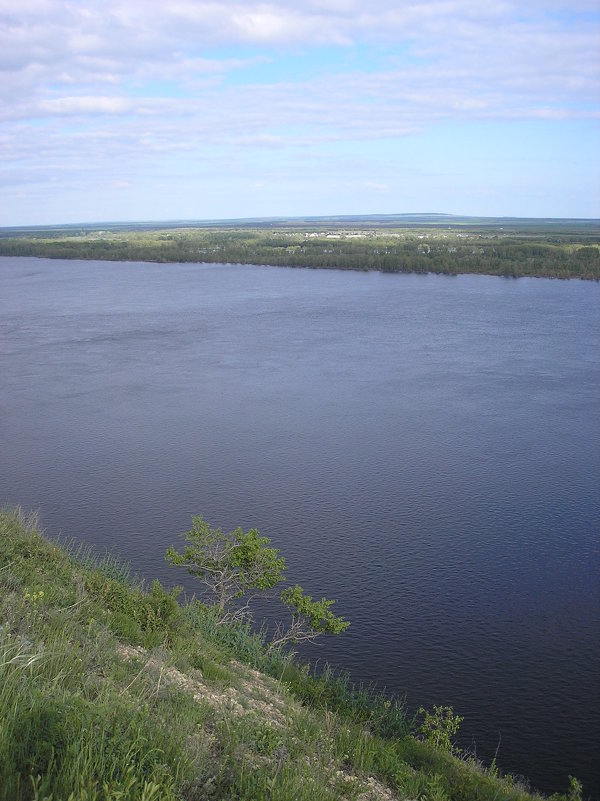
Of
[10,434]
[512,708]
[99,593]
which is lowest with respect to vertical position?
[512,708]

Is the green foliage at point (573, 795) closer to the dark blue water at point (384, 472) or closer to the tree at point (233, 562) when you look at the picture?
the dark blue water at point (384, 472)

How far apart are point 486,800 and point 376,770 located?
3.81 feet

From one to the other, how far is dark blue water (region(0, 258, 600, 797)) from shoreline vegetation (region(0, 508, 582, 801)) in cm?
209

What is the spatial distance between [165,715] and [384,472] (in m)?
14.5

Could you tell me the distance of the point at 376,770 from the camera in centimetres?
584

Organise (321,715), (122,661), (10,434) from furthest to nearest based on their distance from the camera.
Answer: (10,434) → (321,715) → (122,661)

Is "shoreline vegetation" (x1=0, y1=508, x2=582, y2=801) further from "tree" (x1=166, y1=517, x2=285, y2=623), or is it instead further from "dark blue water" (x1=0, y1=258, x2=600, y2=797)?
"dark blue water" (x1=0, y1=258, x2=600, y2=797)

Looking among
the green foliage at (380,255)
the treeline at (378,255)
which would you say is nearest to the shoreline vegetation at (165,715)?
the treeline at (378,255)

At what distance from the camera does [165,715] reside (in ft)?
14.6

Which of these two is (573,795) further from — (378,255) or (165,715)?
(378,255)

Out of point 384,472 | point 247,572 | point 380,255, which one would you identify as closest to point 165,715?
point 247,572

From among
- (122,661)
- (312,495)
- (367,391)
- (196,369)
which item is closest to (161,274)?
(196,369)

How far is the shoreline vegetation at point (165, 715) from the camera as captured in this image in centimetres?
332

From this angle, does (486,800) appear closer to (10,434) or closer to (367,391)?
(10,434)
